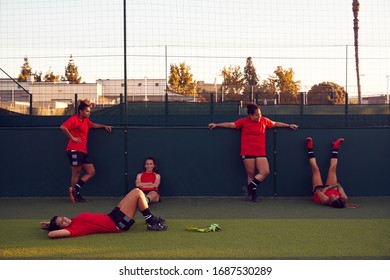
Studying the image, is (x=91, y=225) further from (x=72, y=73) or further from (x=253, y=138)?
(x=72, y=73)

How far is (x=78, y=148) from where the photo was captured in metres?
10.2

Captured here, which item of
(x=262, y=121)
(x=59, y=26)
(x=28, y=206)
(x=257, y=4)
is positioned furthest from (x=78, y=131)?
(x=257, y=4)

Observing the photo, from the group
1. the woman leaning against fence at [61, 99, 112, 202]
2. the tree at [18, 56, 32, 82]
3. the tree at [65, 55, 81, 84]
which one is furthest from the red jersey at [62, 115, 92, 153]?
the tree at [18, 56, 32, 82]

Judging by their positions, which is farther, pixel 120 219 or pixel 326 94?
pixel 326 94

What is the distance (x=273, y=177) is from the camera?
10.6m

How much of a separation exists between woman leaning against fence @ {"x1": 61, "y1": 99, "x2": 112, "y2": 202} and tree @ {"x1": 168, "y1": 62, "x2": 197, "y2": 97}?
7.72 feet

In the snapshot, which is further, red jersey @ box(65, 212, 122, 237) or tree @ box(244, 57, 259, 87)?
tree @ box(244, 57, 259, 87)

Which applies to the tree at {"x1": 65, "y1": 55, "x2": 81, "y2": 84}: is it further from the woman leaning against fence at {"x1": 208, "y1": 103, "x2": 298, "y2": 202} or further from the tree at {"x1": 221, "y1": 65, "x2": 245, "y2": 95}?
the woman leaning against fence at {"x1": 208, "y1": 103, "x2": 298, "y2": 202}

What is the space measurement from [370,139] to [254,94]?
141 inches

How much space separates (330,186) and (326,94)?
416 cm

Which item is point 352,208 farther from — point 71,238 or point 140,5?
point 140,5

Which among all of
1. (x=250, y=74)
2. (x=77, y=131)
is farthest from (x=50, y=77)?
(x=250, y=74)

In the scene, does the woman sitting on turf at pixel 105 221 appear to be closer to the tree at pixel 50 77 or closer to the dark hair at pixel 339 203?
the dark hair at pixel 339 203

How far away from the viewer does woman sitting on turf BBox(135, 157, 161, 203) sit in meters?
9.96
